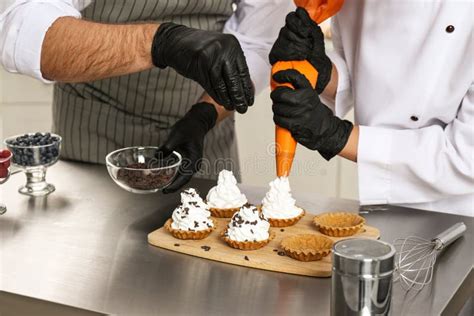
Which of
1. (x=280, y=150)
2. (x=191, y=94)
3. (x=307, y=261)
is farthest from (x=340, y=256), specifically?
(x=191, y=94)

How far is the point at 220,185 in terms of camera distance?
173 cm

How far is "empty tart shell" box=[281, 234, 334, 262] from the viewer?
57.1 inches

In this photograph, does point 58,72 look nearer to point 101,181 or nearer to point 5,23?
point 5,23

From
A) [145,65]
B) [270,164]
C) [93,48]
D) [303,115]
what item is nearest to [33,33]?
[93,48]

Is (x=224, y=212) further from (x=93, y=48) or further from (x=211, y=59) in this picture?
(x=93, y=48)

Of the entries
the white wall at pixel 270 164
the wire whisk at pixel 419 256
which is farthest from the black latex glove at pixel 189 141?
the white wall at pixel 270 164

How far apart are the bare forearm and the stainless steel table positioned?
330 millimetres

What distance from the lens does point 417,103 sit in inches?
70.9

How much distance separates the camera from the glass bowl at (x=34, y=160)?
190 centimetres

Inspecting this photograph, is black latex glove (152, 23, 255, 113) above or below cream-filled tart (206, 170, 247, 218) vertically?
above

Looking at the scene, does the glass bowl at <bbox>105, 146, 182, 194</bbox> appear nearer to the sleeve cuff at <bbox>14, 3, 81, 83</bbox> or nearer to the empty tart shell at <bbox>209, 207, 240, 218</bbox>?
the empty tart shell at <bbox>209, 207, 240, 218</bbox>

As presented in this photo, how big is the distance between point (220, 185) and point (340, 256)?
640mm

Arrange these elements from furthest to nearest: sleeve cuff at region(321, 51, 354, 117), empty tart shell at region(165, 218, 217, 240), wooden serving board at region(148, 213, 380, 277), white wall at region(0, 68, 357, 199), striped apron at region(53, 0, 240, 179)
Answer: white wall at region(0, 68, 357, 199) < striped apron at region(53, 0, 240, 179) < sleeve cuff at region(321, 51, 354, 117) < empty tart shell at region(165, 218, 217, 240) < wooden serving board at region(148, 213, 380, 277)

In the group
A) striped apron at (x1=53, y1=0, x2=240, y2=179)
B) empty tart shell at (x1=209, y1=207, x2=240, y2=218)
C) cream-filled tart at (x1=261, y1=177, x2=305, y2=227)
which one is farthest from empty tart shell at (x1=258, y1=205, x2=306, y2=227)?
striped apron at (x1=53, y1=0, x2=240, y2=179)
